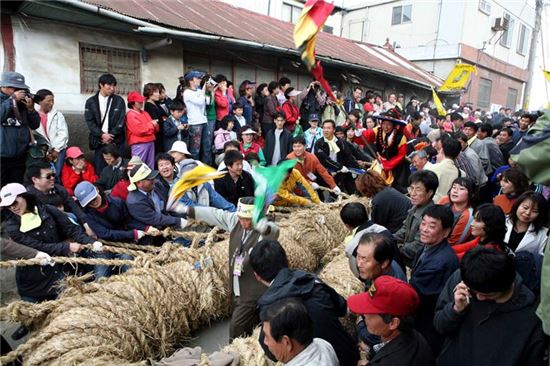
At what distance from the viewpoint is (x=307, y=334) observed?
193cm

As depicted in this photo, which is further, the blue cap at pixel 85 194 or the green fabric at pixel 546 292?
the blue cap at pixel 85 194

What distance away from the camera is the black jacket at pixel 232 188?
5.05 meters

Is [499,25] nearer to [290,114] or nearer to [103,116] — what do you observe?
[290,114]

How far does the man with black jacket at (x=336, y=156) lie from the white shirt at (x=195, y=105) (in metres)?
2.22

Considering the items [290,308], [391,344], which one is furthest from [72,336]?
[391,344]

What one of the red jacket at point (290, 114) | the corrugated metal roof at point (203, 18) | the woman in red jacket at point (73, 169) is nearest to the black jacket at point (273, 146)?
the red jacket at point (290, 114)

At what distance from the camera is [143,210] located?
4.23m

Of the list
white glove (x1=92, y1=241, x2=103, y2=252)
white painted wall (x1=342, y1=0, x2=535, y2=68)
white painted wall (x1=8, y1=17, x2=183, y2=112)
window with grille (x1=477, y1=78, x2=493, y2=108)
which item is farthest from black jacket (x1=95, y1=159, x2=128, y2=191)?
window with grille (x1=477, y1=78, x2=493, y2=108)

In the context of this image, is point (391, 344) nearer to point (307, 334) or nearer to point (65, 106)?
point (307, 334)

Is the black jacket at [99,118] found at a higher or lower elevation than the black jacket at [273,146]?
higher

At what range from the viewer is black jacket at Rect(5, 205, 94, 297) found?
11.5ft

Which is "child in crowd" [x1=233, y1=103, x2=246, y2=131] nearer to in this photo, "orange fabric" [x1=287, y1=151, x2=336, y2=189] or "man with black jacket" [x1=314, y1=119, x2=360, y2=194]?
"man with black jacket" [x1=314, y1=119, x2=360, y2=194]

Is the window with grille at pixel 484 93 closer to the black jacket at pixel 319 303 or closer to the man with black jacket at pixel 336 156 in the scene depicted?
the man with black jacket at pixel 336 156

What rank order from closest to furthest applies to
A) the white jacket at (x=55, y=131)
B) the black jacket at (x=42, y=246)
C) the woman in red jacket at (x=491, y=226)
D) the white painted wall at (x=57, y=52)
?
the woman in red jacket at (x=491, y=226)
the black jacket at (x=42, y=246)
the white jacket at (x=55, y=131)
the white painted wall at (x=57, y=52)
